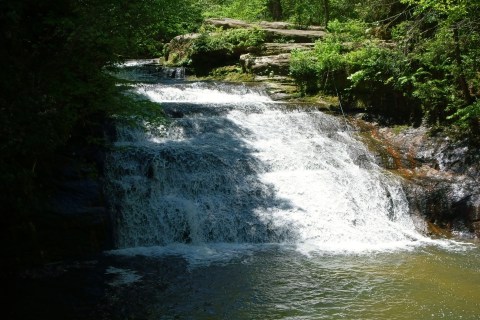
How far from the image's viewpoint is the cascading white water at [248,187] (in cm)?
984

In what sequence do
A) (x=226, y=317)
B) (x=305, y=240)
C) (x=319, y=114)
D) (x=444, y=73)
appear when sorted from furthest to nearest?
(x=319, y=114), (x=444, y=73), (x=305, y=240), (x=226, y=317)

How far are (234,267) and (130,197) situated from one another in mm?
2974

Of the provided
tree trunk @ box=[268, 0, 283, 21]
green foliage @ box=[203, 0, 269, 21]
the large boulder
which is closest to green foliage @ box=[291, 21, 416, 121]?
the large boulder

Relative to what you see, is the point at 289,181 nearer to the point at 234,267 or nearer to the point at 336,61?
the point at 234,267

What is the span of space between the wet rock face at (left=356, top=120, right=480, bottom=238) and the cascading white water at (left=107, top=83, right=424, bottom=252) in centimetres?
51

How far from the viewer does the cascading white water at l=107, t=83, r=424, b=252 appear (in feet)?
32.3

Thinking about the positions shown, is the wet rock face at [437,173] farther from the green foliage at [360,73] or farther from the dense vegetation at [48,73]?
the dense vegetation at [48,73]

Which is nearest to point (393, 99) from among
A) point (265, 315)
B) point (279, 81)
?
point (279, 81)

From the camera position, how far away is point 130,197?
32.6 ft

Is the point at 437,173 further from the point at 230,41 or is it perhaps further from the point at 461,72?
the point at 230,41

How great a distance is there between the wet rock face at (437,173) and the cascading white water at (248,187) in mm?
510

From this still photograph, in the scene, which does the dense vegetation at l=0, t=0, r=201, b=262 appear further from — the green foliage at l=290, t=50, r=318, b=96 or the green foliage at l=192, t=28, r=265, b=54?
the green foliage at l=192, t=28, r=265, b=54

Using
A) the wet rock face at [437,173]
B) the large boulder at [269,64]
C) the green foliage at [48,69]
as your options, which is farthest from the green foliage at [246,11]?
the green foliage at [48,69]

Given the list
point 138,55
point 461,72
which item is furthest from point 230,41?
point 461,72
